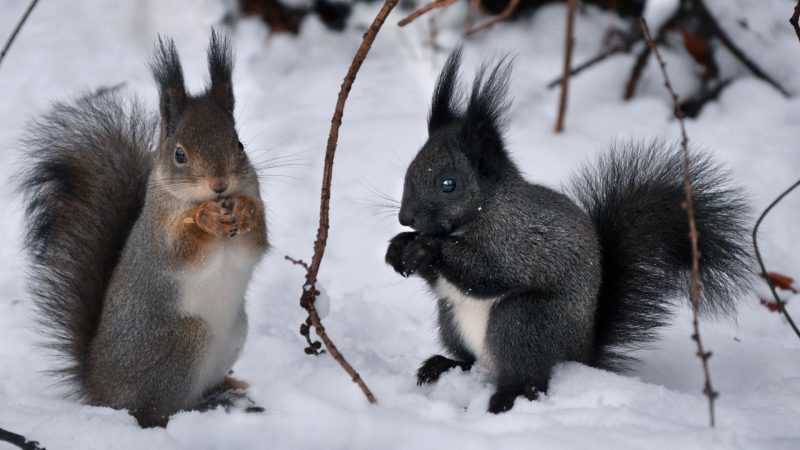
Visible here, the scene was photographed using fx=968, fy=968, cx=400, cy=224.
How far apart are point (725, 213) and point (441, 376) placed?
77cm

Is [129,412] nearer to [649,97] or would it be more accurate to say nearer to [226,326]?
[226,326]

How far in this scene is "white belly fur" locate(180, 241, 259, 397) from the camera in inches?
86.0

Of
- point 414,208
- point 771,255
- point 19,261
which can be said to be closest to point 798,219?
point 771,255

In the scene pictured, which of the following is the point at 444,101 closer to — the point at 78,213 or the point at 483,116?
the point at 483,116

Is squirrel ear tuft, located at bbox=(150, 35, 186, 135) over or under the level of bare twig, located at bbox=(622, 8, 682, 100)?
over

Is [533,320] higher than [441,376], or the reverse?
[533,320]

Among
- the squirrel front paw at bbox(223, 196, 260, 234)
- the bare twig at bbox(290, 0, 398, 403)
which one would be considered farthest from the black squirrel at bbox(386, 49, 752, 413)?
the squirrel front paw at bbox(223, 196, 260, 234)

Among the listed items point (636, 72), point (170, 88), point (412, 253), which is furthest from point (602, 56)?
point (170, 88)

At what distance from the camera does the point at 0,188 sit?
3295 millimetres

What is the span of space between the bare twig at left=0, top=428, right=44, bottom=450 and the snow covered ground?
102mm

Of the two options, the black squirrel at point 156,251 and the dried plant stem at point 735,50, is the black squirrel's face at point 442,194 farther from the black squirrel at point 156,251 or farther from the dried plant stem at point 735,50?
the dried plant stem at point 735,50

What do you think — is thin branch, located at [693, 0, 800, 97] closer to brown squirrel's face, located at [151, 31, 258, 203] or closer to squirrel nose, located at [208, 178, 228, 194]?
brown squirrel's face, located at [151, 31, 258, 203]

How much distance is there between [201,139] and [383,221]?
1.22m

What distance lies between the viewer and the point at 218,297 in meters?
2.20
